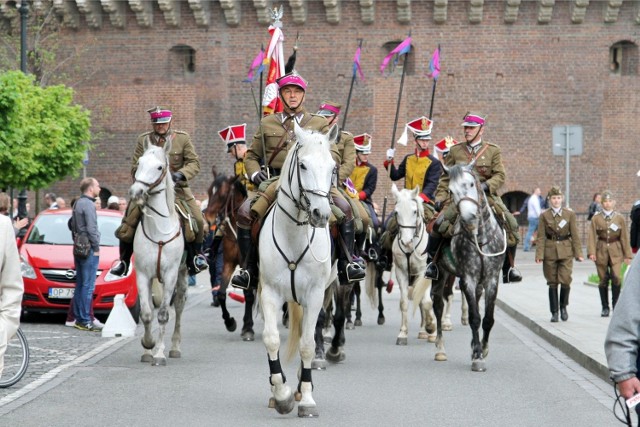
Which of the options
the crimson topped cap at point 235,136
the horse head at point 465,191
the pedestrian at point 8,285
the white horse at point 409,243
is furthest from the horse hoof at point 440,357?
the pedestrian at point 8,285

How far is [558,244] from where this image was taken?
1916 centimetres

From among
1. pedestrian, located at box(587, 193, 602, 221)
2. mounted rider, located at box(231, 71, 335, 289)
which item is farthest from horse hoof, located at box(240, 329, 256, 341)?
pedestrian, located at box(587, 193, 602, 221)

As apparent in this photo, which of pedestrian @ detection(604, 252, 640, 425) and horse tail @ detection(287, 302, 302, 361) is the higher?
pedestrian @ detection(604, 252, 640, 425)

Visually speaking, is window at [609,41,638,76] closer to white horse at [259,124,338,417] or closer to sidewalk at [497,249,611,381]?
sidewalk at [497,249,611,381]

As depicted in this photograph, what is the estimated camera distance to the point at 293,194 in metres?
10.2

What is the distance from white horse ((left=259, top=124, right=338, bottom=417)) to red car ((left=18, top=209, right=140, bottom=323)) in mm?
8521

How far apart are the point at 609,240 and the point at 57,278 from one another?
855 cm

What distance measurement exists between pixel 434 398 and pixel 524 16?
33.2 metres

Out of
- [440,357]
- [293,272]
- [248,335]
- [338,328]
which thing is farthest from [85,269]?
[293,272]

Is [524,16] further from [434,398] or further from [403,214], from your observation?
[434,398]

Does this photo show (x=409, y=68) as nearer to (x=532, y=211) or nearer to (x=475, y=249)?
(x=532, y=211)

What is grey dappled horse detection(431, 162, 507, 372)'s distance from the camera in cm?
1328

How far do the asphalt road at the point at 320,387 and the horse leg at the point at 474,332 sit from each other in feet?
0.40

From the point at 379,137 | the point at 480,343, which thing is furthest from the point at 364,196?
the point at 379,137
